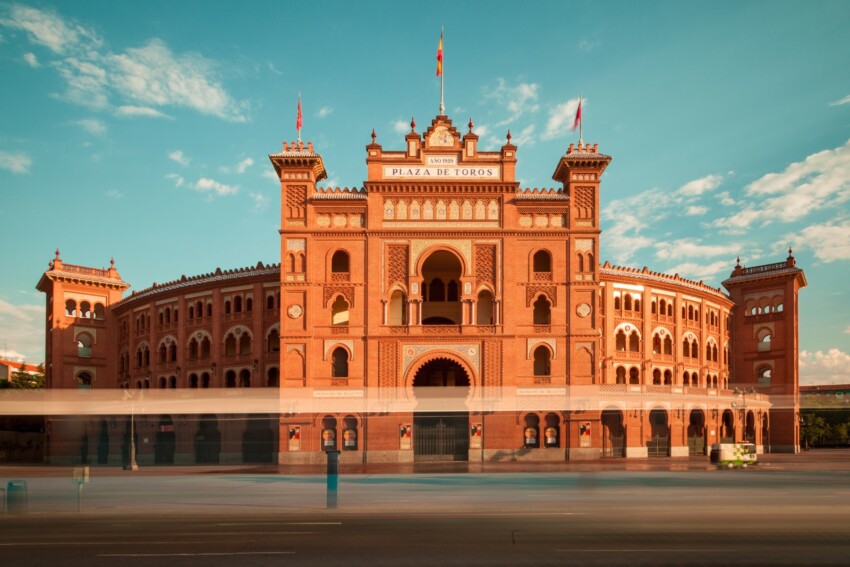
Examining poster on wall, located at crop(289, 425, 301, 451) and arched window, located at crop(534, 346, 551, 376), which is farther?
arched window, located at crop(534, 346, 551, 376)

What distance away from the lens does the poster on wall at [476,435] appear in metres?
48.2

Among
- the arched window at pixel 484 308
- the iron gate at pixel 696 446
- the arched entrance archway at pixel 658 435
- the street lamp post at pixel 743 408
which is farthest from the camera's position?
the street lamp post at pixel 743 408

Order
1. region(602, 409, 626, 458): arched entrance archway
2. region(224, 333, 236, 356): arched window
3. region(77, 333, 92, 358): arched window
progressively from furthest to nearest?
1. region(77, 333, 92, 358): arched window
2. region(224, 333, 236, 356): arched window
3. region(602, 409, 626, 458): arched entrance archway

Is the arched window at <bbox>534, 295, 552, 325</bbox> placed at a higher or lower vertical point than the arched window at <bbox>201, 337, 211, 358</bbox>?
higher

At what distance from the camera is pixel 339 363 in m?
51.2

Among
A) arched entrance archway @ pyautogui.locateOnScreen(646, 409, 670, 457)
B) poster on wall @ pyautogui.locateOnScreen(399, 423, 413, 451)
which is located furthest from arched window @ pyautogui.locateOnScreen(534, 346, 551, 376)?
arched entrance archway @ pyautogui.locateOnScreen(646, 409, 670, 457)

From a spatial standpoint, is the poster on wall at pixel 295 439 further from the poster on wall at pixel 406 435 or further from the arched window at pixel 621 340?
the arched window at pixel 621 340

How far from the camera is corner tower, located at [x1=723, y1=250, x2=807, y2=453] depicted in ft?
230

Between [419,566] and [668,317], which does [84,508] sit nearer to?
[419,566]

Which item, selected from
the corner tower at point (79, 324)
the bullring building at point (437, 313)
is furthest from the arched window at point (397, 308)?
the corner tower at point (79, 324)

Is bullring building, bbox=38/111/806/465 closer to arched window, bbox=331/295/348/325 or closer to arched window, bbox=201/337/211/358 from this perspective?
arched window, bbox=331/295/348/325

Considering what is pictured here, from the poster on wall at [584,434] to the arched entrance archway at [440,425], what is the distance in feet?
22.8

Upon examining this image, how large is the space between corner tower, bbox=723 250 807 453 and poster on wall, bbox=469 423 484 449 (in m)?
32.2

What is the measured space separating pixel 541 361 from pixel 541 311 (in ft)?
10.6
